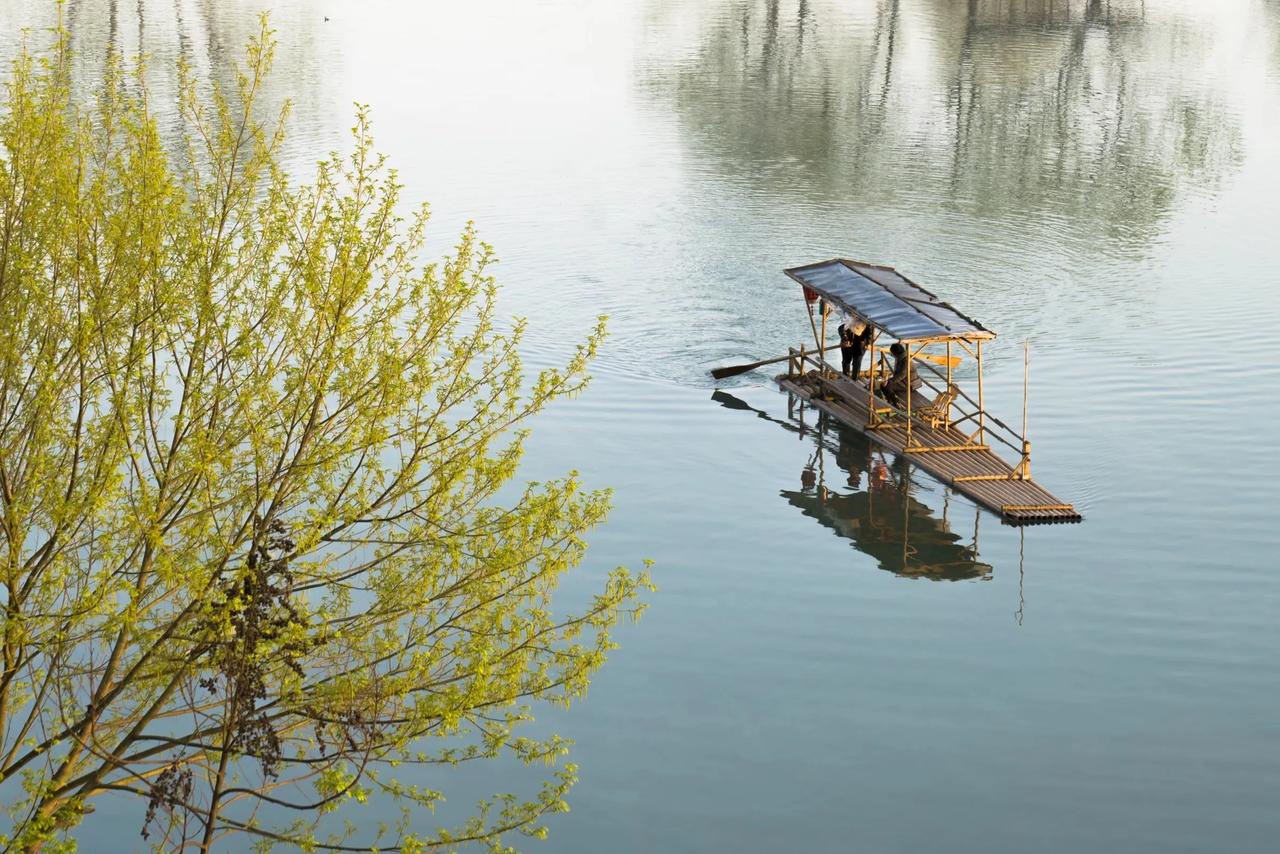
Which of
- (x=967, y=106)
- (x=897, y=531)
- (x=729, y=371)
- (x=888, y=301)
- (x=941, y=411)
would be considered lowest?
(x=897, y=531)

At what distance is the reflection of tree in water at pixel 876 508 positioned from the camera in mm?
29719

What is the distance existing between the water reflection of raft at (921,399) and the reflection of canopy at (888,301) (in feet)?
0.07

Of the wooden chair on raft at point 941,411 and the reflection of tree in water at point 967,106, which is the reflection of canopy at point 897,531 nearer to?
the wooden chair on raft at point 941,411

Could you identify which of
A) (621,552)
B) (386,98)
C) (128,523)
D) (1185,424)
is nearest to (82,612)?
(128,523)

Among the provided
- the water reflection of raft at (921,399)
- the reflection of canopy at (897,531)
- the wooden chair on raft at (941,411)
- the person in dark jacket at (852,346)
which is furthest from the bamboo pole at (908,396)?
the person in dark jacket at (852,346)

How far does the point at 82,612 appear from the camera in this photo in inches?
564

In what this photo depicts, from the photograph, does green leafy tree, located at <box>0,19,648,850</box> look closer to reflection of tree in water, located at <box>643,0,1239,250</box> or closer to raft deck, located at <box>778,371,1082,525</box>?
raft deck, located at <box>778,371,1082,525</box>

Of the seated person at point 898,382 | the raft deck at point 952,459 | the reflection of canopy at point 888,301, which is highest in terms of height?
the reflection of canopy at point 888,301

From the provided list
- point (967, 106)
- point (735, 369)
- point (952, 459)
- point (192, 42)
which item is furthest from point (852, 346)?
point (192, 42)

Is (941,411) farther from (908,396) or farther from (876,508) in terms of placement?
(876,508)

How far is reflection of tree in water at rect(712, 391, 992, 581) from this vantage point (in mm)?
29719

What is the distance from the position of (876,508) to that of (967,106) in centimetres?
4341

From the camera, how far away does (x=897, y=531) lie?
1227 inches

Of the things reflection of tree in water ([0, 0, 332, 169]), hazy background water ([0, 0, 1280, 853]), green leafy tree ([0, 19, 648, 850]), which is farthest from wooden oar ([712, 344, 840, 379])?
reflection of tree in water ([0, 0, 332, 169])
